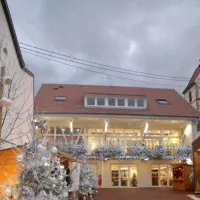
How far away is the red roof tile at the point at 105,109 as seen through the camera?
30.5 meters

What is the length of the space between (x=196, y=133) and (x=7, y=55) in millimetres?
21144

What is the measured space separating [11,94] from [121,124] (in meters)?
19.9

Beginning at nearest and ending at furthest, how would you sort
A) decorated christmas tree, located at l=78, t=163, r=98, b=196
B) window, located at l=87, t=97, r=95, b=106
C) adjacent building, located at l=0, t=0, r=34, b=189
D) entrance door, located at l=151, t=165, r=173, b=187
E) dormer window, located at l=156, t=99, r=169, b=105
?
adjacent building, located at l=0, t=0, r=34, b=189 < decorated christmas tree, located at l=78, t=163, r=98, b=196 < entrance door, located at l=151, t=165, r=173, b=187 < window, located at l=87, t=97, r=95, b=106 < dormer window, located at l=156, t=99, r=169, b=105

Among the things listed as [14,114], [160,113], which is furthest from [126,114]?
[14,114]

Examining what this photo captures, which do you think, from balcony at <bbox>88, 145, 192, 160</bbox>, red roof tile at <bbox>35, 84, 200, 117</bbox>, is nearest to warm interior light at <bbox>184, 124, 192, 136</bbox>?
red roof tile at <bbox>35, 84, 200, 117</bbox>

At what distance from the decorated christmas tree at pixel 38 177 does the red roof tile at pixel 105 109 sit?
60.8 ft

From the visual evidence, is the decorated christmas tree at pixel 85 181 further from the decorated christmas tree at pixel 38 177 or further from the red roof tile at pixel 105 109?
the red roof tile at pixel 105 109

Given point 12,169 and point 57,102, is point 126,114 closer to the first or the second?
point 57,102

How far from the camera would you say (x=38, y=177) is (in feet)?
32.3

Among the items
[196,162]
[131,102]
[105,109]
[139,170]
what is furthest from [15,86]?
[131,102]

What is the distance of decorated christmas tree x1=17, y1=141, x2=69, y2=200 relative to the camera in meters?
9.67

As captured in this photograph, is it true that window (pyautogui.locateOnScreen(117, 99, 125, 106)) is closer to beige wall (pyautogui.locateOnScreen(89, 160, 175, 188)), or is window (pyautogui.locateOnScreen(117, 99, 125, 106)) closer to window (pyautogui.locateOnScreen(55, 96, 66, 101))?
window (pyautogui.locateOnScreen(55, 96, 66, 101))

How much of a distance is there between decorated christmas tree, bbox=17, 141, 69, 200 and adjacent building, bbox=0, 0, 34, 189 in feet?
4.45

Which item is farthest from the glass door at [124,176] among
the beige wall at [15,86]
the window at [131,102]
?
the beige wall at [15,86]
